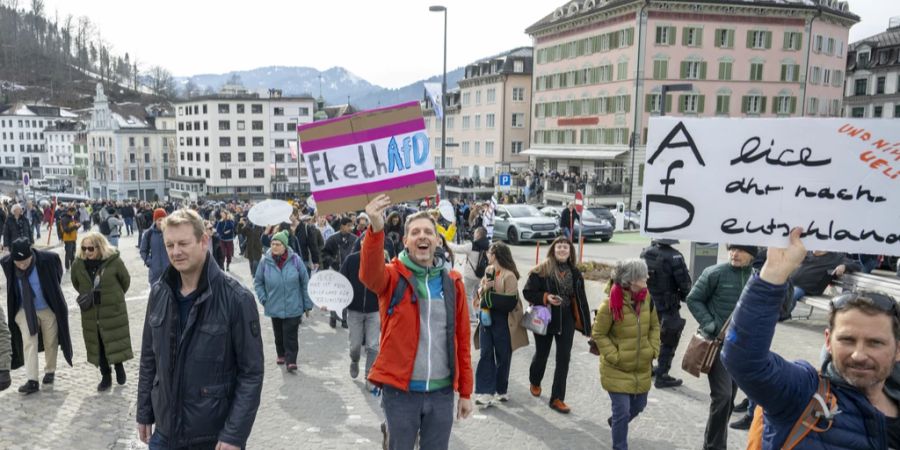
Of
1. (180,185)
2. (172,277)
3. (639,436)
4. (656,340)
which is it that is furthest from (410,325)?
(180,185)

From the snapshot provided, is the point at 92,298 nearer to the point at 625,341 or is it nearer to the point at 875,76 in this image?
the point at 625,341

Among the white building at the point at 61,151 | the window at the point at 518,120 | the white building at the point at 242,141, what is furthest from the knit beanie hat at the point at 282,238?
the white building at the point at 61,151

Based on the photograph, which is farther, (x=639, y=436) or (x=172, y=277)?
(x=639, y=436)

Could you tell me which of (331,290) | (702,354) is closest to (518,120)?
(331,290)

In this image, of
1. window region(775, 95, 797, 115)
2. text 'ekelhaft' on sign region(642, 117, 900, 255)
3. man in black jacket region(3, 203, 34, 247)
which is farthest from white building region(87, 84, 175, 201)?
text 'ekelhaft' on sign region(642, 117, 900, 255)

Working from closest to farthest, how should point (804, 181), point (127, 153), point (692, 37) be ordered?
point (804, 181), point (692, 37), point (127, 153)

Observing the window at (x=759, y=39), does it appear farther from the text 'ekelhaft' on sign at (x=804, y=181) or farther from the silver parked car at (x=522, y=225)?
the text 'ekelhaft' on sign at (x=804, y=181)

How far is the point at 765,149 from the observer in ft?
9.30

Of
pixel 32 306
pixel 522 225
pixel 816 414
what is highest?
pixel 816 414

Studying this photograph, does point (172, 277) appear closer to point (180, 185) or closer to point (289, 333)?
point (289, 333)

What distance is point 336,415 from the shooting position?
6.58 meters

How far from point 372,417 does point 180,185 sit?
9840 centimetres

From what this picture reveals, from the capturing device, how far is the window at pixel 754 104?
50188 mm

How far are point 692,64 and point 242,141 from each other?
210ft
